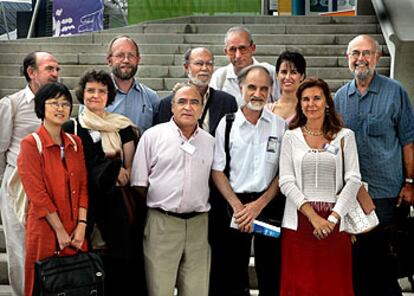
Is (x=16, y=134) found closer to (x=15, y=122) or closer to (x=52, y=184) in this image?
(x=15, y=122)

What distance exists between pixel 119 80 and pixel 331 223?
1.95m

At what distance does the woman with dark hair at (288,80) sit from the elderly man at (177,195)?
0.63 m

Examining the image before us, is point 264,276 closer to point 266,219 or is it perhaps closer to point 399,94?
point 266,219

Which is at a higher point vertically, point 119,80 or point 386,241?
point 119,80

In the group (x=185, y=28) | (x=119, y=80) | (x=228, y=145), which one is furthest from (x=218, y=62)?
(x=228, y=145)

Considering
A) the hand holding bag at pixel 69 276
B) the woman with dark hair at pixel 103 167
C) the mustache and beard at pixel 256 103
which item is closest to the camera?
the hand holding bag at pixel 69 276

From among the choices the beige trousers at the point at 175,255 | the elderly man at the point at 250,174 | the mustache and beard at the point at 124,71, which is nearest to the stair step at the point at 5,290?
the beige trousers at the point at 175,255

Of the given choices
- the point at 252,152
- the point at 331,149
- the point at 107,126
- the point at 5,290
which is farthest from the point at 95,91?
the point at 5,290

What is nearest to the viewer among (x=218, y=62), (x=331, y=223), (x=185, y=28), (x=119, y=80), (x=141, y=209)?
(x=331, y=223)

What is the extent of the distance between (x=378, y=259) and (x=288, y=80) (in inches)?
55.9

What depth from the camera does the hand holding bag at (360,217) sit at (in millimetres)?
4473

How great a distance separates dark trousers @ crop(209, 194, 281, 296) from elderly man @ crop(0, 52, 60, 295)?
4.44ft

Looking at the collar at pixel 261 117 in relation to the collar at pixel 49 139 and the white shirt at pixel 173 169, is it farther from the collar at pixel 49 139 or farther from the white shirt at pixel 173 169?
the collar at pixel 49 139

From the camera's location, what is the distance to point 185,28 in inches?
452
